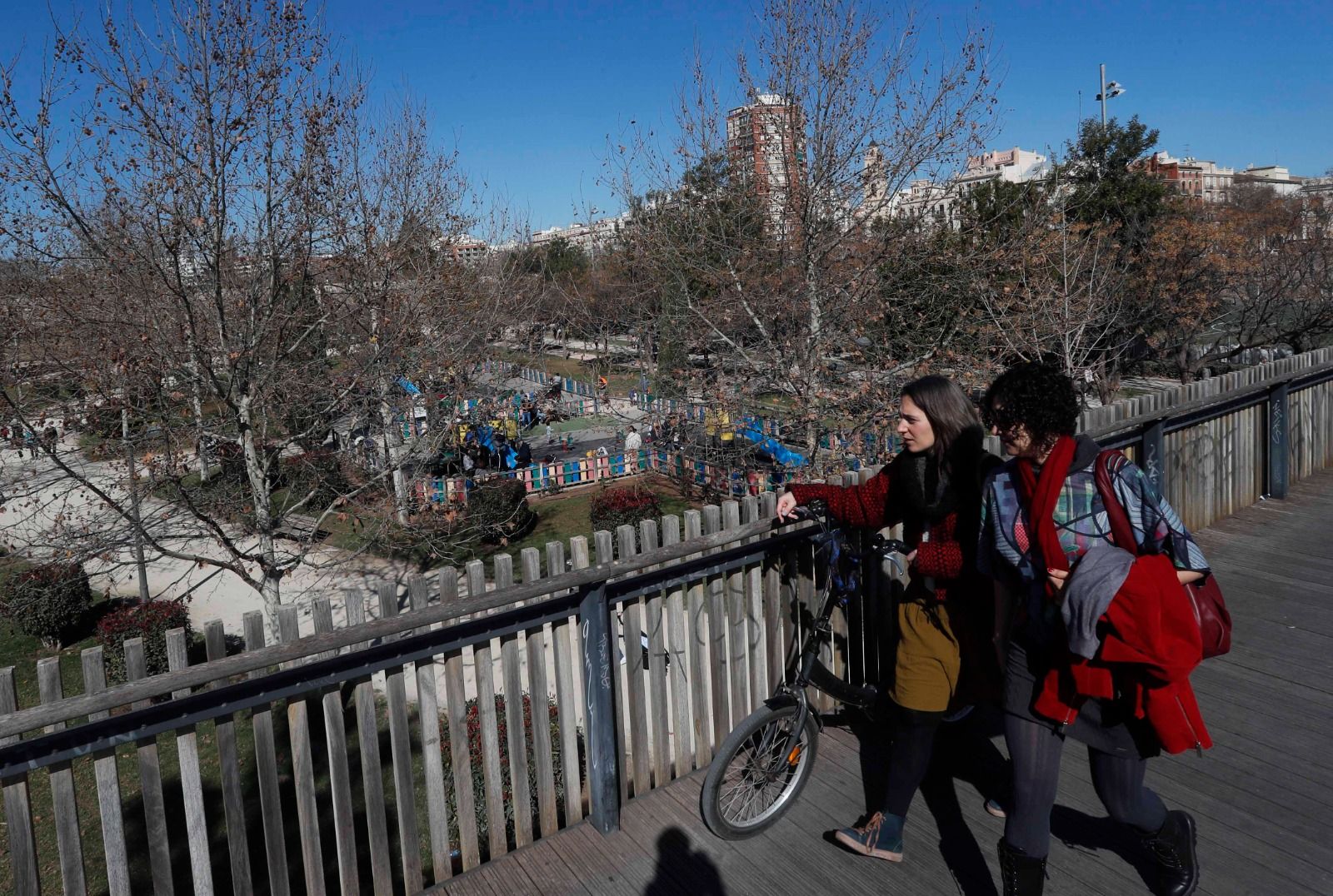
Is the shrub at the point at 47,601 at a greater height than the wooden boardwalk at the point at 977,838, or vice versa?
the wooden boardwalk at the point at 977,838

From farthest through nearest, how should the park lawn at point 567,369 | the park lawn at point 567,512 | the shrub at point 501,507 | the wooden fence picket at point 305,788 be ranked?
the park lawn at point 567,369 → the park lawn at point 567,512 → the shrub at point 501,507 → the wooden fence picket at point 305,788

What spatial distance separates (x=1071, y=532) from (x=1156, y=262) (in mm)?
22509

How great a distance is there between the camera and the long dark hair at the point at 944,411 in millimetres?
3180

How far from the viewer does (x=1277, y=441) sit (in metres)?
8.02

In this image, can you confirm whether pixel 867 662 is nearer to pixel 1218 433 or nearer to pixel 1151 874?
pixel 1151 874

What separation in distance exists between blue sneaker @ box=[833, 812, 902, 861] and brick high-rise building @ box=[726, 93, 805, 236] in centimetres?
818

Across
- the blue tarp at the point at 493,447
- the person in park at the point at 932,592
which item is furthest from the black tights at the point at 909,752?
the blue tarp at the point at 493,447

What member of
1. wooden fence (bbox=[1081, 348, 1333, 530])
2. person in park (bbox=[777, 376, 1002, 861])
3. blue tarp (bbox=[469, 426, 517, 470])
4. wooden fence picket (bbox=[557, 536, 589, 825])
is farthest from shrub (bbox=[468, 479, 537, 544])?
person in park (bbox=[777, 376, 1002, 861])

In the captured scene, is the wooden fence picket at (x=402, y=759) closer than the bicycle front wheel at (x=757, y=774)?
Yes

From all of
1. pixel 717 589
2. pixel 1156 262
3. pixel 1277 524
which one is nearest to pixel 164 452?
pixel 717 589

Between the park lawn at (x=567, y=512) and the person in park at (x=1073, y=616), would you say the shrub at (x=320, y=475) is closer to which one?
the park lawn at (x=567, y=512)

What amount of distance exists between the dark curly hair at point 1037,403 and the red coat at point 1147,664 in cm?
42

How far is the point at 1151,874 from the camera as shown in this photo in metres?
3.18

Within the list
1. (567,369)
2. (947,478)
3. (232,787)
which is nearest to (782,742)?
(947,478)
